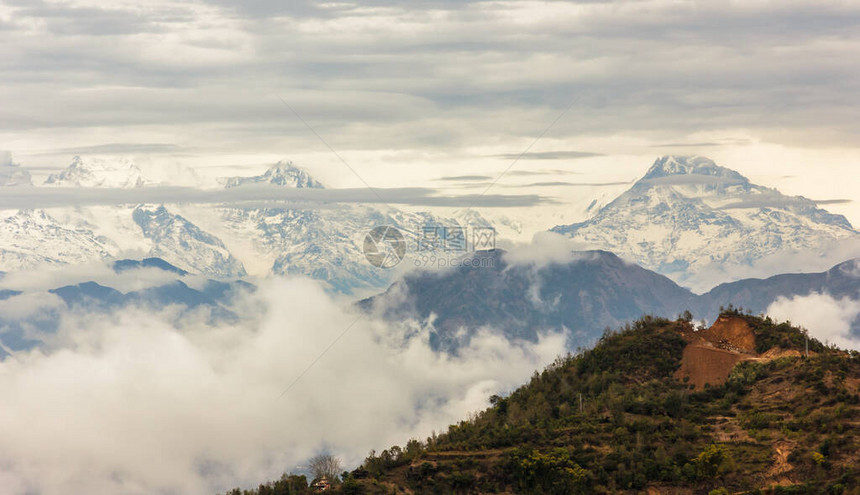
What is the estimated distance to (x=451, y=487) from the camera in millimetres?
167750

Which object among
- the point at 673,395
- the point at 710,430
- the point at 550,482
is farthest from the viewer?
the point at 673,395

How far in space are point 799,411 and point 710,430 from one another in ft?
53.8

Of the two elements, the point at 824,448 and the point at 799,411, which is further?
the point at 799,411

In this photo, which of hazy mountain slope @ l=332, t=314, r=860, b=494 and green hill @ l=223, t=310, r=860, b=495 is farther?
hazy mountain slope @ l=332, t=314, r=860, b=494

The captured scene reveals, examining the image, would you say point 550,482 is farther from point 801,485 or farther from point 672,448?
point 801,485

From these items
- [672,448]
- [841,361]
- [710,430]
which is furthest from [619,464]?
[841,361]

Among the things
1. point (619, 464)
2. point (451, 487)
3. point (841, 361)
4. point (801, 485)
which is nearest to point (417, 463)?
point (451, 487)

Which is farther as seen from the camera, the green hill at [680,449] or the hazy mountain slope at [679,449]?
the hazy mountain slope at [679,449]

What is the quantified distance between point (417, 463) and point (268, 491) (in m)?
27.4

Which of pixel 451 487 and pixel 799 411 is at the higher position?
pixel 799 411

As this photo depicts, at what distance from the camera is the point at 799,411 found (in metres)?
177

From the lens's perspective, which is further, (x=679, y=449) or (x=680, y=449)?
(x=679, y=449)

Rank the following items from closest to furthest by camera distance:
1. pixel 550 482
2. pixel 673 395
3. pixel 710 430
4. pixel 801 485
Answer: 1. pixel 801 485
2. pixel 550 482
3. pixel 710 430
4. pixel 673 395

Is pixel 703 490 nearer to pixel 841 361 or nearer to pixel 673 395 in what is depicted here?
pixel 673 395
